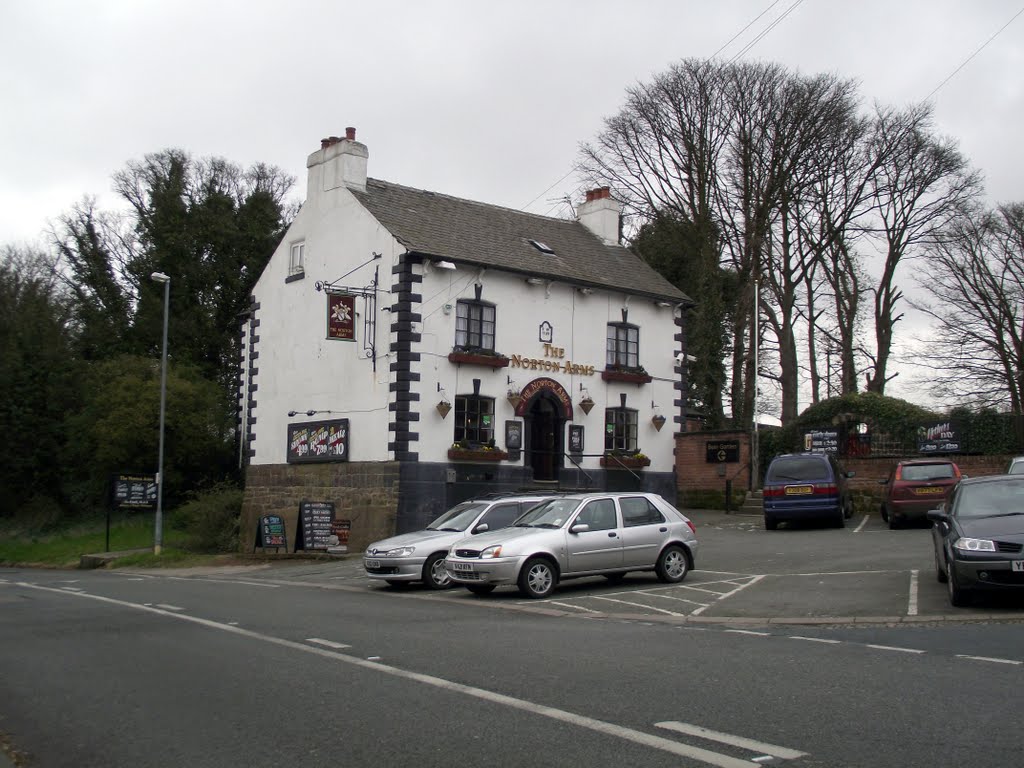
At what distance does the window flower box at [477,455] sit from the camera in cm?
2881

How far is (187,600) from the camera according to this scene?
54.3 feet

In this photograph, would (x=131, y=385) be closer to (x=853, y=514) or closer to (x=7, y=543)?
(x=7, y=543)

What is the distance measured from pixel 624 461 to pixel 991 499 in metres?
19.6

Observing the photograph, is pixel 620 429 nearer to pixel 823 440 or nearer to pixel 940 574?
pixel 823 440

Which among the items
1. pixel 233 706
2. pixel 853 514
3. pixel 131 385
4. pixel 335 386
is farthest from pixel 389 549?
pixel 131 385

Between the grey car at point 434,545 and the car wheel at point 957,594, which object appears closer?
the car wheel at point 957,594

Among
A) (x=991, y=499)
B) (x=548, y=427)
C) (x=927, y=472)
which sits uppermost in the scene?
(x=548, y=427)

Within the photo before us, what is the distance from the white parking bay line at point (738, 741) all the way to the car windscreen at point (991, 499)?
7666mm

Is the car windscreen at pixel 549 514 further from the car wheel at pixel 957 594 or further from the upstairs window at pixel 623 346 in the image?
the upstairs window at pixel 623 346

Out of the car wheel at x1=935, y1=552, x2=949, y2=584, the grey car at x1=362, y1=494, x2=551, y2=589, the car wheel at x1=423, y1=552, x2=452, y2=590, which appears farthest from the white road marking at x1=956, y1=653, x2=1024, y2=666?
the car wheel at x1=423, y1=552, x2=452, y2=590

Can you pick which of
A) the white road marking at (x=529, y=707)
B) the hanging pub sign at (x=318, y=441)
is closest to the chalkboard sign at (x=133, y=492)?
the hanging pub sign at (x=318, y=441)

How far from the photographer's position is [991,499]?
13352mm

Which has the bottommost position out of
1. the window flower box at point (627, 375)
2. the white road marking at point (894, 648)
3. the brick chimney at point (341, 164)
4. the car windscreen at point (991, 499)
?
the white road marking at point (894, 648)

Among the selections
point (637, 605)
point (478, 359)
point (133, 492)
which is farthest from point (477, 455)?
point (637, 605)
